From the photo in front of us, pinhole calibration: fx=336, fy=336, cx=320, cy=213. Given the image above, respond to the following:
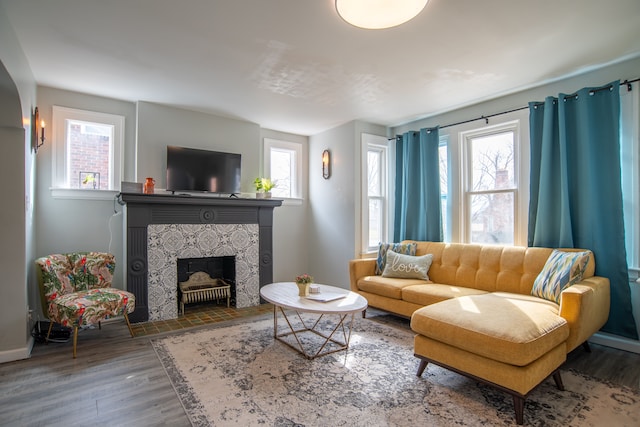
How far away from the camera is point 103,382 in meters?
2.39

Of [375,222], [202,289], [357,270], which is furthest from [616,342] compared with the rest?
[202,289]

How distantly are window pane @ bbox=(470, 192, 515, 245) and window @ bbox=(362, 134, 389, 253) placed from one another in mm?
1319

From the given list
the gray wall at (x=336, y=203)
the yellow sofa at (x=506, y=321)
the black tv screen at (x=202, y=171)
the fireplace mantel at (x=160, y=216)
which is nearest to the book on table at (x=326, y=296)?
the yellow sofa at (x=506, y=321)

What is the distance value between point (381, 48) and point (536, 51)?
51.3 inches

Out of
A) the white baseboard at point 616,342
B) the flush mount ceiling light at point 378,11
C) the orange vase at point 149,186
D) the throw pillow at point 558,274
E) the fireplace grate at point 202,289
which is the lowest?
the white baseboard at point 616,342

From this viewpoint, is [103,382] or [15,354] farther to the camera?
[15,354]

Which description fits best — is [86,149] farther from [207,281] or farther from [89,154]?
[207,281]

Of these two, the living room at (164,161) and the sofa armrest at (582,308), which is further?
the living room at (164,161)

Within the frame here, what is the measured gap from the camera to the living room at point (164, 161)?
2756 mm

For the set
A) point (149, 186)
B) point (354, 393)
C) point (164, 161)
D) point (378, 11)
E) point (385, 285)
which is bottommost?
point (354, 393)

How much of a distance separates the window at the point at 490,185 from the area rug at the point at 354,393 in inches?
69.1

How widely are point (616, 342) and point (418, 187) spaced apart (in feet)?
8.34

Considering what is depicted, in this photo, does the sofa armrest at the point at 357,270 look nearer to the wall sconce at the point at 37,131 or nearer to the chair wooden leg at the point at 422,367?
the chair wooden leg at the point at 422,367

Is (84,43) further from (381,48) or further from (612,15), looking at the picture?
(612,15)
